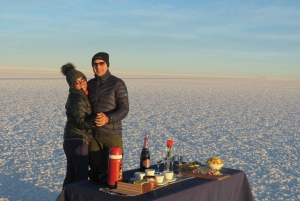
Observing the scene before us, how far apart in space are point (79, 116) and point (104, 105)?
249 millimetres

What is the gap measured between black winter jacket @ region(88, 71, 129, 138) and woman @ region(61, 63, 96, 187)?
0.08m

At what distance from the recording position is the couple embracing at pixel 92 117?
325cm

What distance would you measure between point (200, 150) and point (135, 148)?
1.01 metres

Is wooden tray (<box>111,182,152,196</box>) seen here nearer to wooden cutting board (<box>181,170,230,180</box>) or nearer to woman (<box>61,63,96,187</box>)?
wooden cutting board (<box>181,170,230,180</box>)

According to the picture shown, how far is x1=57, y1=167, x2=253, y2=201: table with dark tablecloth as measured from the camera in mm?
2436

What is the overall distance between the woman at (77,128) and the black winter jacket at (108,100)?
0.08 metres

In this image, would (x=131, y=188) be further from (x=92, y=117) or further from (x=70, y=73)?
(x=70, y=73)

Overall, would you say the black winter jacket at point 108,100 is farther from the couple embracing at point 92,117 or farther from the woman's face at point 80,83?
the woman's face at point 80,83

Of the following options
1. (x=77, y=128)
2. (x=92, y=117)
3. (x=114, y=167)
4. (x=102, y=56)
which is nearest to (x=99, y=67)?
(x=102, y=56)

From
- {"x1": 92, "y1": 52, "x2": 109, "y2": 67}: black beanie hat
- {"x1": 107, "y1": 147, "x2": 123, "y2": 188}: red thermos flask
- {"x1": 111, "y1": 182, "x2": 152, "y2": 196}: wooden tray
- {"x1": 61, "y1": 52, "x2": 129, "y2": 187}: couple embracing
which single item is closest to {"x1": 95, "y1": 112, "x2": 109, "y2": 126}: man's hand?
{"x1": 61, "y1": 52, "x2": 129, "y2": 187}: couple embracing

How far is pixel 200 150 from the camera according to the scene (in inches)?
271

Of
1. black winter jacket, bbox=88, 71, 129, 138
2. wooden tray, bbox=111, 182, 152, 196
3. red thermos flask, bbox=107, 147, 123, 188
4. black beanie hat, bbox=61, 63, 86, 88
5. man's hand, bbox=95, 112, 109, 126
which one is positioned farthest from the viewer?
black winter jacket, bbox=88, 71, 129, 138

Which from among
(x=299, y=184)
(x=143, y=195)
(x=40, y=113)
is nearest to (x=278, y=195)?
(x=299, y=184)

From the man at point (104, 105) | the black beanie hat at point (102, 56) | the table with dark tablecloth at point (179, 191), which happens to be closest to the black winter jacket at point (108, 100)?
the man at point (104, 105)
